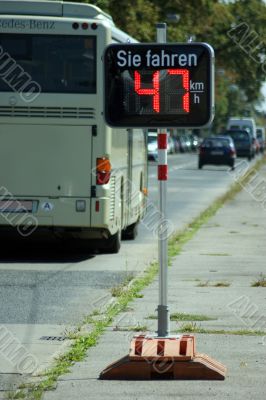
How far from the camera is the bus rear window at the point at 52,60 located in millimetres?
16844

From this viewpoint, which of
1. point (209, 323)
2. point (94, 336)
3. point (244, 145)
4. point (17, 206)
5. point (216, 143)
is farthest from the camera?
point (244, 145)

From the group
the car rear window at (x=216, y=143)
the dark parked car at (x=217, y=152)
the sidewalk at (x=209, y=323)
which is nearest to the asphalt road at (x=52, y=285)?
the sidewalk at (x=209, y=323)

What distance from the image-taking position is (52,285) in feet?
46.7

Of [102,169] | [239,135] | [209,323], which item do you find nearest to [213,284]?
[209,323]

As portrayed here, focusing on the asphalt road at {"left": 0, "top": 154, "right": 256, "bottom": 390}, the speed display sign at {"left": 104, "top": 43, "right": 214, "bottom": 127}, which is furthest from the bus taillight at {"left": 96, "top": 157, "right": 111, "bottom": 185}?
the speed display sign at {"left": 104, "top": 43, "right": 214, "bottom": 127}

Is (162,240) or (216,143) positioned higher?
(162,240)

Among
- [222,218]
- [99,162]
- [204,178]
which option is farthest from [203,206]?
[204,178]

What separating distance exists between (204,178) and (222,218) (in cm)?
2407

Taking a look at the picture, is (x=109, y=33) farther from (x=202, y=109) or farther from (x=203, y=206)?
(x=203, y=206)

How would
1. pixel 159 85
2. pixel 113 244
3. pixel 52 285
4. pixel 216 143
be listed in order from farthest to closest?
pixel 216 143 < pixel 113 244 < pixel 52 285 < pixel 159 85

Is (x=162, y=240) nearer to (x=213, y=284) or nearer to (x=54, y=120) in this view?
(x=213, y=284)

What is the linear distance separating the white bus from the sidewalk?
1.67m

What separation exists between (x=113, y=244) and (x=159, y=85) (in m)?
9.77

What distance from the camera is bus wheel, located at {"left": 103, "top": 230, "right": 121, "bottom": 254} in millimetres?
18219
